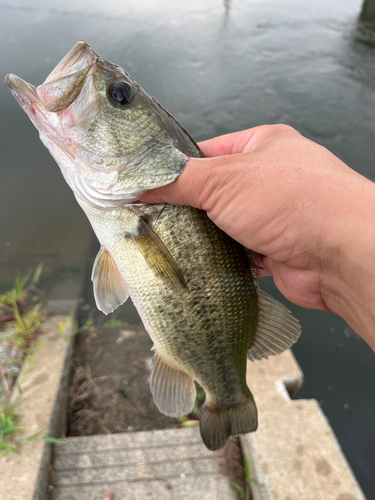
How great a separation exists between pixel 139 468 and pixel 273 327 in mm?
1424

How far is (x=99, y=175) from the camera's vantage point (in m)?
1.22

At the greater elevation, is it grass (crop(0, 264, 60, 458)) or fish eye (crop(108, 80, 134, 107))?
fish eye (crop(108, 80, 134, 107))

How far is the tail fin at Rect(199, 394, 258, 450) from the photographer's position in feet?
5.27

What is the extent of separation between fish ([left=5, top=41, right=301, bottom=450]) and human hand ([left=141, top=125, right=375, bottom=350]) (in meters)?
0.09

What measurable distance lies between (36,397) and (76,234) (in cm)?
263

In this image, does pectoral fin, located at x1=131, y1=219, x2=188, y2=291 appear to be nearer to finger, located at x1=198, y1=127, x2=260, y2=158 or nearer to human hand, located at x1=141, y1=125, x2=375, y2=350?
human hand, located at x1=141, y1=125, x2=375, y2=350

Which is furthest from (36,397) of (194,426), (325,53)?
(325,53)

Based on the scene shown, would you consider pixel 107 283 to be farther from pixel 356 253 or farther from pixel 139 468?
pixel 139 468

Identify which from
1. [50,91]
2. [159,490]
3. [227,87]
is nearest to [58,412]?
[159,490]

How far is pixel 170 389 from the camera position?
159 cm

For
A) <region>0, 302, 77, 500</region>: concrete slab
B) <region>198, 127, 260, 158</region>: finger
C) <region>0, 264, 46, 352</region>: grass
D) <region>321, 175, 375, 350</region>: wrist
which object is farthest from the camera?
<region>0, 264, 46, 352</region>: grass

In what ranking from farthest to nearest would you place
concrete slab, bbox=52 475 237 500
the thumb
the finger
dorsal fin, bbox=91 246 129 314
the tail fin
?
concrete slab, bbox=52 475 237 500, the finger, the tail fin, dorsal fin, bbox=91 246 129 314, the thumb

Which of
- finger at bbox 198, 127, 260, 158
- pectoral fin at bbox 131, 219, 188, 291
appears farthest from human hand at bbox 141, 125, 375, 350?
finger at bbox 198, 127, 260, 158

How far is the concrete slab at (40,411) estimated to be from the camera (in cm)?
184
